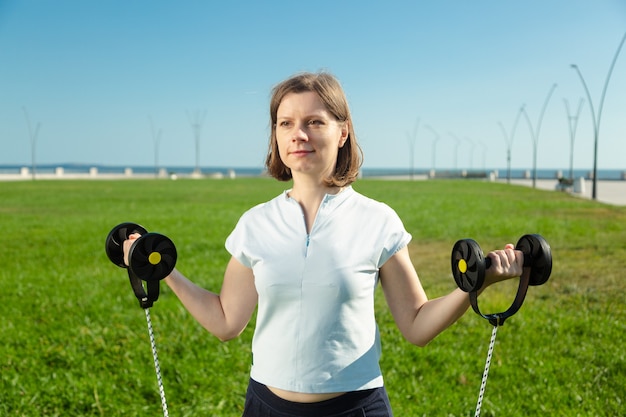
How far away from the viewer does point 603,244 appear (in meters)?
11.6

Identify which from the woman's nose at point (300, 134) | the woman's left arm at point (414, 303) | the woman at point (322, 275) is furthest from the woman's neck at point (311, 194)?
the woman's left arm at point (414, 303)

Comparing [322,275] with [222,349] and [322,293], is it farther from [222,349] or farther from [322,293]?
[222,349]

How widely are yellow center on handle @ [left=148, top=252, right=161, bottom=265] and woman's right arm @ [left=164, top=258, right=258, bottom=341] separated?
0.17 meters

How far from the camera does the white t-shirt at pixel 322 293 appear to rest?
175cm

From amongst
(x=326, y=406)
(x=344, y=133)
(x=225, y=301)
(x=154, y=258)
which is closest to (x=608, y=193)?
(x=344, y=133)

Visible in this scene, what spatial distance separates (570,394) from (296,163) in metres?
3.69

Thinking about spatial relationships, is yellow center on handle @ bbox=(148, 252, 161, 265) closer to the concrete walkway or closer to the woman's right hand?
the woman's right hand

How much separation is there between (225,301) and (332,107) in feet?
2.24

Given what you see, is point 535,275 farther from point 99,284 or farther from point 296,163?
point 99,284

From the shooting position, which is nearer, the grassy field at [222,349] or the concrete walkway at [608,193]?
the grassy field at [222,349]

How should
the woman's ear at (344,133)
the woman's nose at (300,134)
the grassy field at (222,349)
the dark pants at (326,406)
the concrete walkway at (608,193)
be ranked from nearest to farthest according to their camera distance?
the dark pants at (326,406)
the woman's nose at (300,134)
the woman's ear at (344,133)
the grassy field at (222,349)
the concrete walkway at (608,193)

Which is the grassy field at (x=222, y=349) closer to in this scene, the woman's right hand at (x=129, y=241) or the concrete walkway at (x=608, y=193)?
the woman's right hand at (x=129, y=241)

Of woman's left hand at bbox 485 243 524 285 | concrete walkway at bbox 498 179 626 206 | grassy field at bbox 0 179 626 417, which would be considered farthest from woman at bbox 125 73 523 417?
concrete walkway at bbox 498 179 626 206

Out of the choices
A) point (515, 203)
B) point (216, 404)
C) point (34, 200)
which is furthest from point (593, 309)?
point (34, 200)
